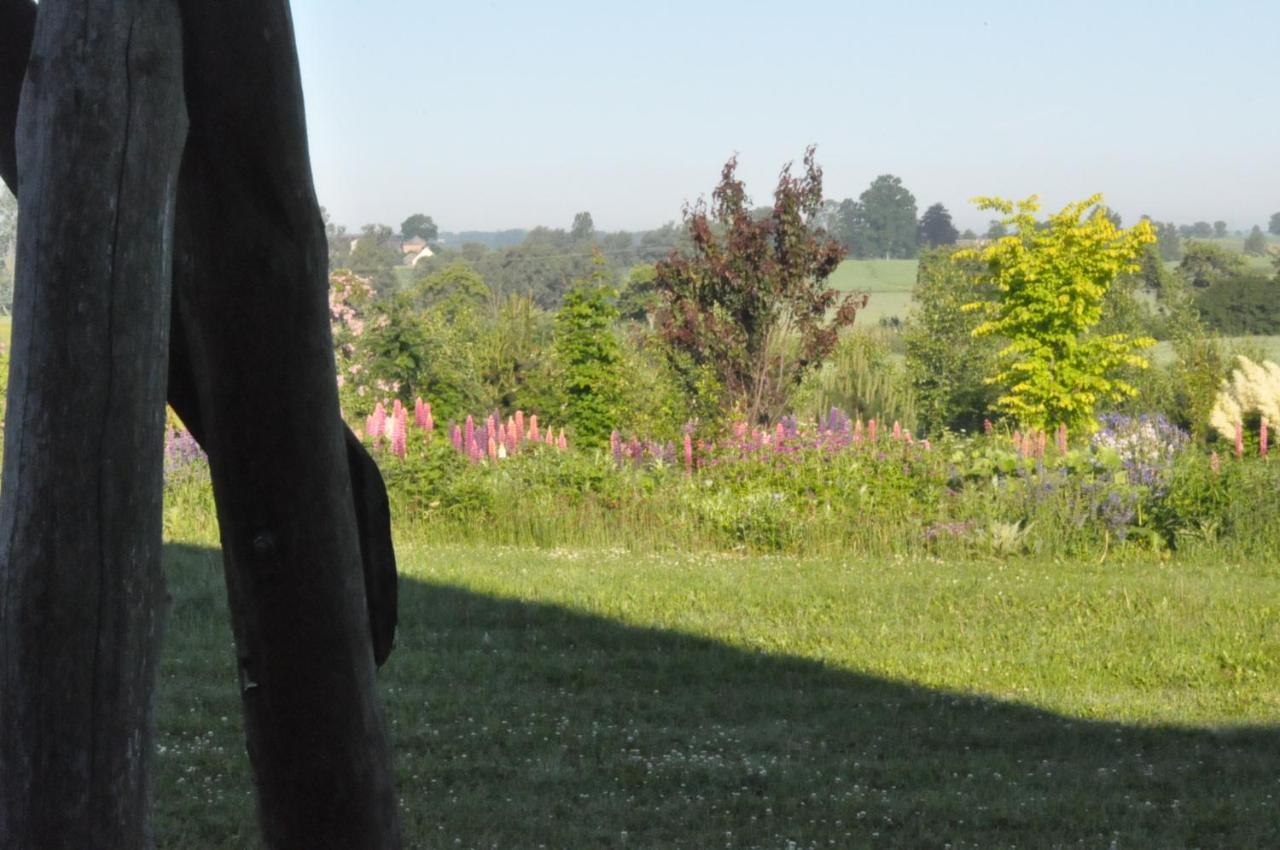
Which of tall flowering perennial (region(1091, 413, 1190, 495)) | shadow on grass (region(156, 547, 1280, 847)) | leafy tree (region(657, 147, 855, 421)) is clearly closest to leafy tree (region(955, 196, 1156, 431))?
tall flowering perennial (region(1091, 413, 1190, 495))

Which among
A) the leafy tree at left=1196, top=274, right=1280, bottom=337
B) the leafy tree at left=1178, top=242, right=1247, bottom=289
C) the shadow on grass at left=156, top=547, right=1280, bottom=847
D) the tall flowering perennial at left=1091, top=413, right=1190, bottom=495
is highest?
the leafy tree at left=1178, top=242, right=1247, bottom=289

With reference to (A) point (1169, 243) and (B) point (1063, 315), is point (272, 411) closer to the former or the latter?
(B) point (1063, 315)

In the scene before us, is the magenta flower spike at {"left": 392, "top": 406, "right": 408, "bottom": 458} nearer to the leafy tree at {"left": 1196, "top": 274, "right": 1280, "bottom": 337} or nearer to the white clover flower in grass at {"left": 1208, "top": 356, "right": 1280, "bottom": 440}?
the white clover flower in grass at {"left": 1208, "top": 356, "right": 1280, "bottom": 440}

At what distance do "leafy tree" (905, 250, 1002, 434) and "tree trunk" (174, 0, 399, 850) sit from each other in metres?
19.7

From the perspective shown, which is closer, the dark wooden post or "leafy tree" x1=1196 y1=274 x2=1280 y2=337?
the dark wooden post

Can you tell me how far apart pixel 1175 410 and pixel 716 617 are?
13.7 metres

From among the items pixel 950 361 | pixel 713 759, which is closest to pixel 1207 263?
pixel 950 361

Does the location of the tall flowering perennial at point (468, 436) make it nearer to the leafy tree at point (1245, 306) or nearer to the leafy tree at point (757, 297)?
the leafy tree at point (757, 297)

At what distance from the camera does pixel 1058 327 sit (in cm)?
1689

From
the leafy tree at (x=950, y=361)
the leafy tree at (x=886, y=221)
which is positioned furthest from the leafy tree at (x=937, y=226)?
the leafy tree at (x=950, y=361)

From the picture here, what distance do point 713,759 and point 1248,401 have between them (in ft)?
44.5

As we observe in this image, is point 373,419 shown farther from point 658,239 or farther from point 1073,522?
point 658,239

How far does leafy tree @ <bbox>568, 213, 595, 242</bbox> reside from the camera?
9756 centimetres

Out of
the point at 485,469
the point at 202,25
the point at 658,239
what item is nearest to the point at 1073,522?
the point at 485,469
